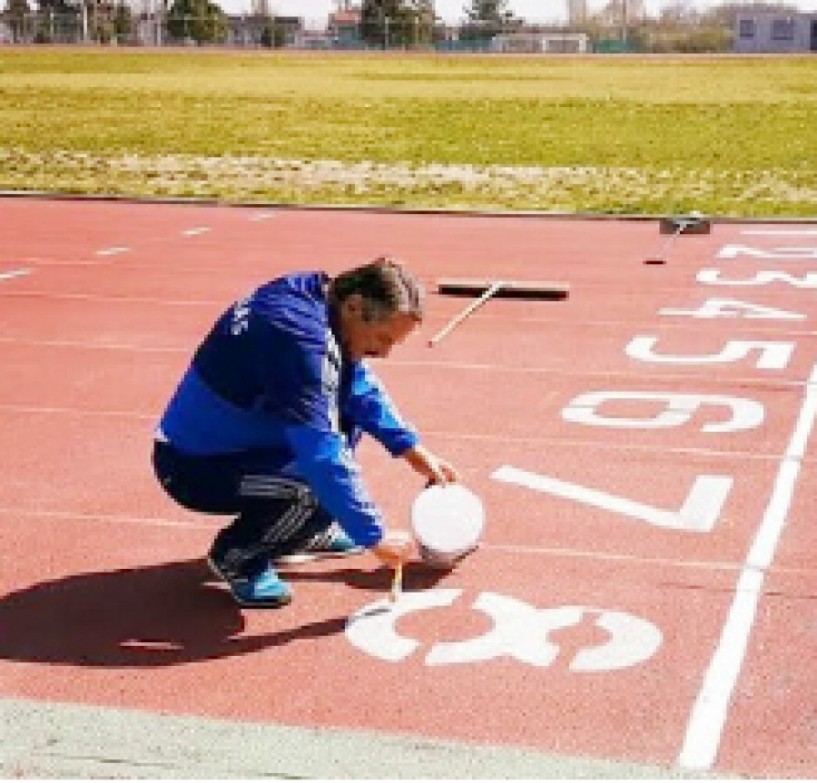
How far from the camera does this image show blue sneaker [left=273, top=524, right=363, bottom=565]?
6.14 metres

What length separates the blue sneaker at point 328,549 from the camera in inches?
242

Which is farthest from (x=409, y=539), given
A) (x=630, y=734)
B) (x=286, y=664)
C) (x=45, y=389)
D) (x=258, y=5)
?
(x=258, y=5)

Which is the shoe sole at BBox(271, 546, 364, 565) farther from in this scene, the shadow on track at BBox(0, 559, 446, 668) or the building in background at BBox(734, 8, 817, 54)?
A: the building in background at BBox(734, 8, 817, 54)

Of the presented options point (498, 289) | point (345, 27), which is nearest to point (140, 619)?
point (498, 289)

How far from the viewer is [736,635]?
538 centimetres

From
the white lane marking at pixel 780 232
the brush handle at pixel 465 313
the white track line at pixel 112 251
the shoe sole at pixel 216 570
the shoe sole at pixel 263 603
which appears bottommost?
the white lane marking at pixel 780 232

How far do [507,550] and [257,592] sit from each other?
118cm

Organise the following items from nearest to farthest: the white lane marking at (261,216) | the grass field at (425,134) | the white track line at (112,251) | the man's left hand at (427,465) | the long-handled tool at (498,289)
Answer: the man's left hand at (427,465)
the long-handled tool at (498,289)
the white track line at (112,251)
the white lane marking at (261,216)
the grass field at (425,134)

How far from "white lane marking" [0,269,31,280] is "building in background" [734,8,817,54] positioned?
125232 mm

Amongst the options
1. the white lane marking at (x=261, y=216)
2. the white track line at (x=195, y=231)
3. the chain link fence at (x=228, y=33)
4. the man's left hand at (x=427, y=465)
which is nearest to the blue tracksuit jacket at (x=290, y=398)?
the man's left hand at (x=427, y=465)

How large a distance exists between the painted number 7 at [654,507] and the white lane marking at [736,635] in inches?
9.5

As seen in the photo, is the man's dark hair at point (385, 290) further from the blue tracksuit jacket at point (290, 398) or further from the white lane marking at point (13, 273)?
the white lane marking at point (13, 273)

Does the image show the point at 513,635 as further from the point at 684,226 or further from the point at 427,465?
the point at 684,226

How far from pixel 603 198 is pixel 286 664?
18.4 m
